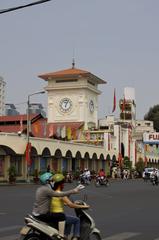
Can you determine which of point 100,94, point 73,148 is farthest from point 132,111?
point 73,148

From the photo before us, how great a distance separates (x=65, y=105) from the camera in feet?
299

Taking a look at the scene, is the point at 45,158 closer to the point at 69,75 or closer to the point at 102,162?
the point at 102,162

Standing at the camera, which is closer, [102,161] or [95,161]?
[95,161]

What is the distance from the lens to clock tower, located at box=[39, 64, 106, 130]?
293 feet

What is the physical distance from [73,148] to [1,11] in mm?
51070

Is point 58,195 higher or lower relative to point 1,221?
higher

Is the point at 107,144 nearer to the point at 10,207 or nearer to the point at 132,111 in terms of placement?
the point at 132,111

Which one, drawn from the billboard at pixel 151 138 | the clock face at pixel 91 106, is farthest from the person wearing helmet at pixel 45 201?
the clock face at pixel 91 106

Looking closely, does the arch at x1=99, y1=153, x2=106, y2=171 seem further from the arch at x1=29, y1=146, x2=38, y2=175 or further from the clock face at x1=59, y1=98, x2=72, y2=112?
the clock face at x1=59, y1=98, x2=72, y2=112

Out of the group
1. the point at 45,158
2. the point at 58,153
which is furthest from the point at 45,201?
the point at 58,153

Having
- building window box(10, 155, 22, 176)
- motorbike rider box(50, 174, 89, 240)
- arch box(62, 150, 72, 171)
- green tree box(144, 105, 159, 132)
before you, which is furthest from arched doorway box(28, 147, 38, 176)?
green tree box(144, 105, 159, 132)

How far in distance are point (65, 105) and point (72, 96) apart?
2102 mm

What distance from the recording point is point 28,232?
862 centimetres

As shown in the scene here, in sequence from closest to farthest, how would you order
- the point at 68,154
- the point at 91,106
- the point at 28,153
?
the point at 28,153 < the point at 68,154 < the point at 91,106
